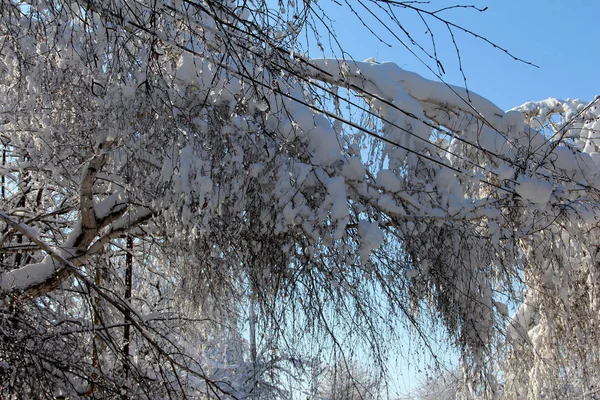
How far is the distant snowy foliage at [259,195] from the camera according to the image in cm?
239

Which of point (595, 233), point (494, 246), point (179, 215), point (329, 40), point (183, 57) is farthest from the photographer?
point (595, 233)

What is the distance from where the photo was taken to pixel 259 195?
2941 millimetres

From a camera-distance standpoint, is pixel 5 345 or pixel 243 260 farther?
pixel 243 260

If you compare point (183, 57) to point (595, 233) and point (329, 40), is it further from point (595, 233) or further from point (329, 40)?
point (595, 233)

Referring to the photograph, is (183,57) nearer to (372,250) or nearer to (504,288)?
(372,250)

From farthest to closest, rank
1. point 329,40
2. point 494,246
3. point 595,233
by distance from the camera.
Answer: point 595,233 < point 494,246 < point 329,40

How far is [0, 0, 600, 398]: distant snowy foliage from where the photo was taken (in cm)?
239

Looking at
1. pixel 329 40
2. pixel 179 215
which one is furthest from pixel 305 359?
pixel 329 40

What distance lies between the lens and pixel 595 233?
4.87 metres

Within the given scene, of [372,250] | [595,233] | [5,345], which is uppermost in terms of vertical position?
[595,233]

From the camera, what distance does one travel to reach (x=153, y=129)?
9.57ft

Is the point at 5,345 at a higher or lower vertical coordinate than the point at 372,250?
lower

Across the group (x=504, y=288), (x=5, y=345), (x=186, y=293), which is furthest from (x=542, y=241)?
(x=5, y=345)

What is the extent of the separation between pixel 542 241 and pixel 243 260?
84.9 inches
